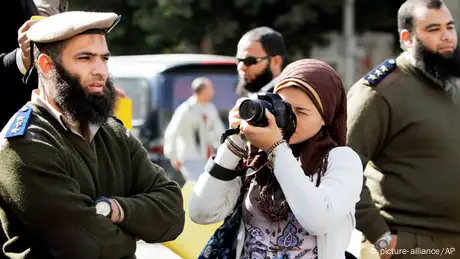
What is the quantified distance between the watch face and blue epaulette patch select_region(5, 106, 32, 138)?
1.11ft

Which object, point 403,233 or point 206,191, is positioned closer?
point 206,191

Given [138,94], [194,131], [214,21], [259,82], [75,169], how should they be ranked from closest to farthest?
1. [75,169]
2. [259,82]
3. [194,131]
4. [138,94]
5. [214,21]

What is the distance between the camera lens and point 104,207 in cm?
290

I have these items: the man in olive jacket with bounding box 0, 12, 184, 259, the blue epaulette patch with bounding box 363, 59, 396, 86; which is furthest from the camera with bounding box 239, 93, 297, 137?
the blue epaulette patch with bounding box 363, 59, 396, 86

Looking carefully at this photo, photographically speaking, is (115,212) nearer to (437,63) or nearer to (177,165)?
(437,63)

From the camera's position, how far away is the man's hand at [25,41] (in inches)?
128

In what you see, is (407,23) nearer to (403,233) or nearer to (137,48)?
(403,233)

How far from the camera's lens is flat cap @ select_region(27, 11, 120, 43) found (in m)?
2.90

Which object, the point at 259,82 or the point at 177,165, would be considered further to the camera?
the point at 177,165

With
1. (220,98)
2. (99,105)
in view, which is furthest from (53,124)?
(220,98)

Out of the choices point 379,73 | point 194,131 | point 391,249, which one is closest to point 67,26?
point 379,73

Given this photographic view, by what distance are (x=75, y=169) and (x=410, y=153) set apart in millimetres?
2003

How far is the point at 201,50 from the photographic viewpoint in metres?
18.2

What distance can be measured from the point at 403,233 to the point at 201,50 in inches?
553
